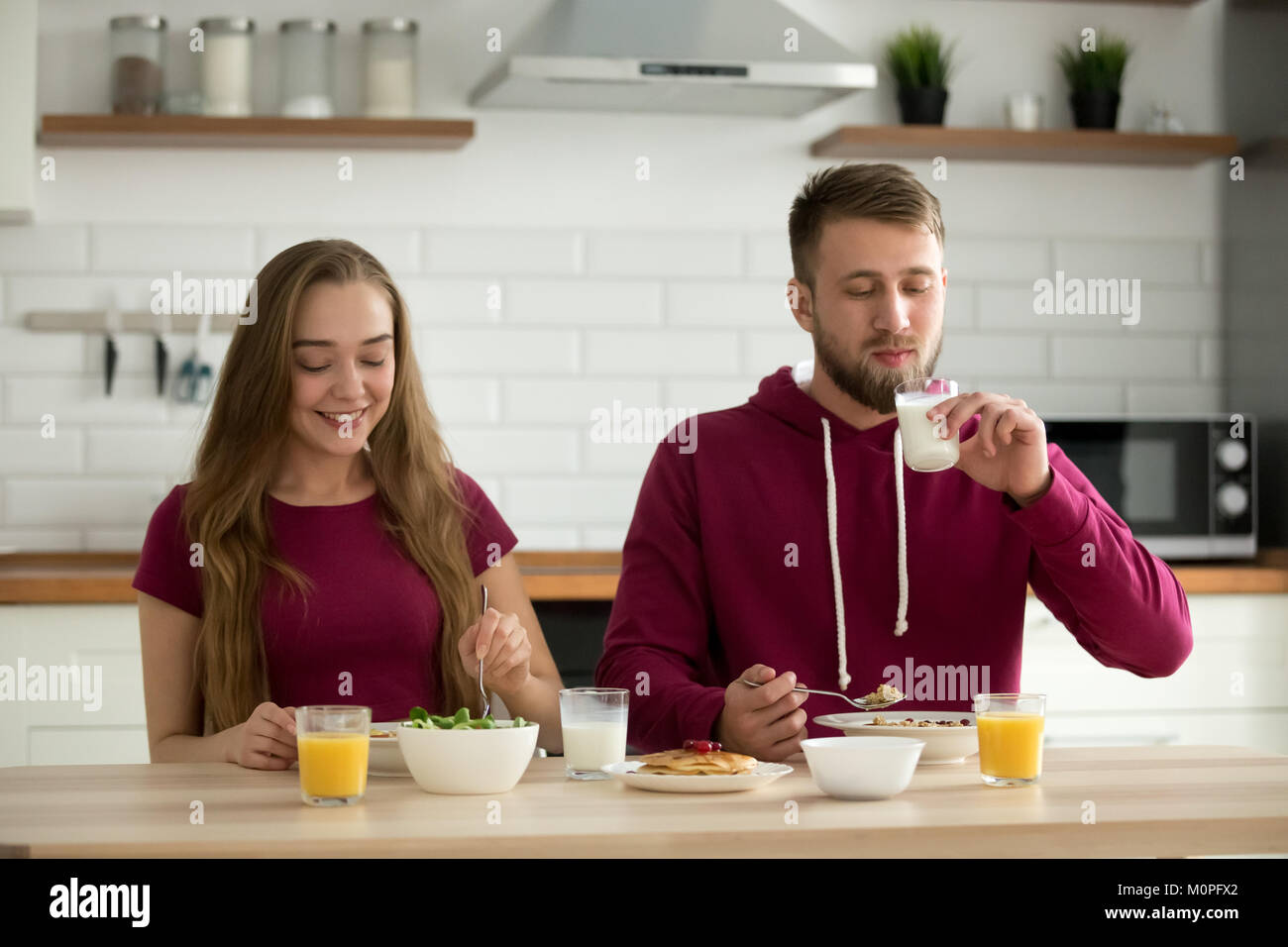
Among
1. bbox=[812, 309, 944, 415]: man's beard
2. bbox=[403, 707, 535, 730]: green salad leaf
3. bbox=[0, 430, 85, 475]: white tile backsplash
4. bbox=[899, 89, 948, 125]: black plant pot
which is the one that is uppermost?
bbox=[899, 89, 948, 125]: black plant pot

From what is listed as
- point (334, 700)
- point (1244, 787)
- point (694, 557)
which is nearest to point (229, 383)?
point (334, 700)

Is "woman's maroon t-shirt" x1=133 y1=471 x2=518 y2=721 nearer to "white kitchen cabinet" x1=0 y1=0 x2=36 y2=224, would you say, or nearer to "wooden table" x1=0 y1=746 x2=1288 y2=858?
"wooden table" x1=0 y1=746 x2=1288 y2=858

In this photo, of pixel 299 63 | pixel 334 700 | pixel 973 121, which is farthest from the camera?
pixel 973 121

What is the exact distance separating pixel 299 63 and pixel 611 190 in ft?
2.83

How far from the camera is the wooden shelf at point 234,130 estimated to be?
3.59m

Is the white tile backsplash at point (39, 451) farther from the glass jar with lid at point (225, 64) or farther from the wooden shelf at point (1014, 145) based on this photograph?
the wooden shelf at point (1014, 145)

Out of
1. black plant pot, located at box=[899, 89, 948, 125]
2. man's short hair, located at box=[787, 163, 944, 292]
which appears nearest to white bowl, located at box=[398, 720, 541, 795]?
man's short hair, located at box=[787, 163, 944, 292]

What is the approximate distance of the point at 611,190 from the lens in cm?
393

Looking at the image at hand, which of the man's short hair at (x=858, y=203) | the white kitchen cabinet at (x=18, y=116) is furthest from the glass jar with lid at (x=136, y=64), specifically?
the man's short hair at (x=858, y=203)

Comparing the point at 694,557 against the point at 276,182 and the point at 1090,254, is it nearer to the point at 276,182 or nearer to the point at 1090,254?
the point at 276,182

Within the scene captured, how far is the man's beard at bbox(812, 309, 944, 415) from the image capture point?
2.05 meters

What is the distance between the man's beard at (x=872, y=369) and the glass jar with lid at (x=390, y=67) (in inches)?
75.8

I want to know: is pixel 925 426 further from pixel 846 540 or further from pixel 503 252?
pixel 503 252

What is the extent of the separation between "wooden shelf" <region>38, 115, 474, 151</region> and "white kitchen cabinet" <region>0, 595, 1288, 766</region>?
123cm
